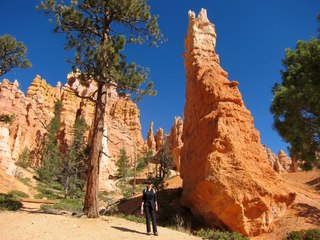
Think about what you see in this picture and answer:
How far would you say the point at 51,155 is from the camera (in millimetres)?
61125

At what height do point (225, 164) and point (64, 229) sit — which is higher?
point (225, 164)

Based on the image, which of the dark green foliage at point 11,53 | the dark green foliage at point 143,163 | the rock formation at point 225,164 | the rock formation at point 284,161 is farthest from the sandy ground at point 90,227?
the rock formation at point 284,161

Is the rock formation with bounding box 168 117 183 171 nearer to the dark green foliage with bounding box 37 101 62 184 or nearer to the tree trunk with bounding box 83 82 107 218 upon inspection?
the dark green foliage with bounding box 37 101 62 184

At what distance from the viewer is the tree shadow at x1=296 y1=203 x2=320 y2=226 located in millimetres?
14731

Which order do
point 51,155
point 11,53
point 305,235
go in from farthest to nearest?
1. point 51,155
2. point 11,53
3. point 305,235

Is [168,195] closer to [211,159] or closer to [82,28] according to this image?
[211,159]

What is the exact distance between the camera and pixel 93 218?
42.0 feet

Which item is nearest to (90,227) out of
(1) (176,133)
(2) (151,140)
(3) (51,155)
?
(3) (51,155)

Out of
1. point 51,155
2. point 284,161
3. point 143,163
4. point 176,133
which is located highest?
point 176,133

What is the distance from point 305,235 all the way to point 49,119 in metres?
80.9

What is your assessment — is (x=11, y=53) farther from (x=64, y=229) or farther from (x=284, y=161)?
(x=284, y=161)

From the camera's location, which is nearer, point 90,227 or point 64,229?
point 64,229

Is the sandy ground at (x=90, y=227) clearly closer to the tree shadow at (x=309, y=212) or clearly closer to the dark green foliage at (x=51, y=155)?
the tree shadow at (x=309, y=212)

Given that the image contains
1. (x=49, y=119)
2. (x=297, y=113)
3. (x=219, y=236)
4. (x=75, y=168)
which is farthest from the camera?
(x=49, y=119)
